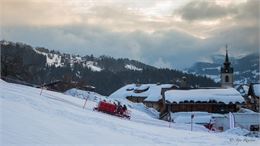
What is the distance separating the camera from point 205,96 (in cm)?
6581

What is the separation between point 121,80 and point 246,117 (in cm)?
14650

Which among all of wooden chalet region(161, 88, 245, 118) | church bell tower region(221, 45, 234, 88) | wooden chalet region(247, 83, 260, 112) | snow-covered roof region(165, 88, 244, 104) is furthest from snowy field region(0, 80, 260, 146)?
church bell tower region(221, 45, 234, 88)

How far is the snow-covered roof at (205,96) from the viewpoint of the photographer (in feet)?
212

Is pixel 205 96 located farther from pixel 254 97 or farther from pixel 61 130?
pixel 61 130

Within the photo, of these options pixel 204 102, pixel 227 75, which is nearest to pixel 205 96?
pixel 204 102

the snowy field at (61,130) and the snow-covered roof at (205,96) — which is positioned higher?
the snow-covered roof at (205,96)

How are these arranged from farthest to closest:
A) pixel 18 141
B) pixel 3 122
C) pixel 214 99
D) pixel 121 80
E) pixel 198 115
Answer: pixel 121 80 < pixel 214 99 < pixel 198 115 < pixel 3 122 < pixel 18 141

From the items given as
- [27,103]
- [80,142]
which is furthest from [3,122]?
[27,103]

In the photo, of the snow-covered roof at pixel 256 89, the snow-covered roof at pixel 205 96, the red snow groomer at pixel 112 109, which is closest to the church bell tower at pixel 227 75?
the snow-covered roof at pixel 256 89

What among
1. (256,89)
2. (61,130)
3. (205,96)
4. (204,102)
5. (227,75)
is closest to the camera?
(61,130)

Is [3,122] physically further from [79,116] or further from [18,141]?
[79,116]

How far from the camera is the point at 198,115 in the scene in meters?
59.1

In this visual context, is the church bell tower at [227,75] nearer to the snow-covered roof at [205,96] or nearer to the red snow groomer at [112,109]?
the snow-covered roof at [205,96]

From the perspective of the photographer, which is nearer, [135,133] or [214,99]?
[135,133]
